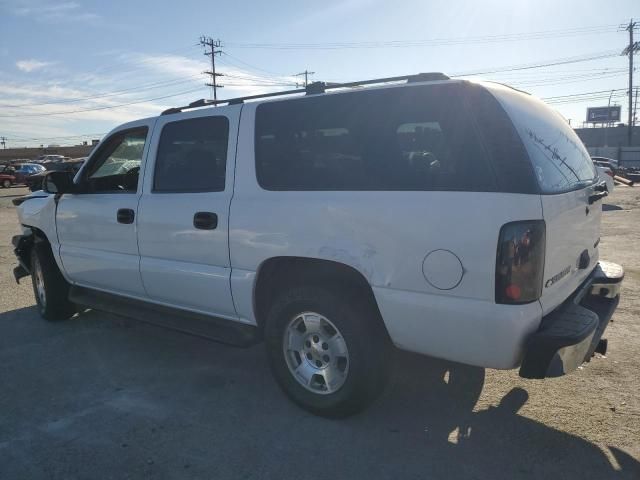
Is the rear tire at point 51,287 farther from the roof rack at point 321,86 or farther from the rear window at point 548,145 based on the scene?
the rear window at point 548,145

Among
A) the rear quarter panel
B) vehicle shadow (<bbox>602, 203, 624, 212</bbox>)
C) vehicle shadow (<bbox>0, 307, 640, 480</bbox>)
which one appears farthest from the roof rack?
vehicle shadow (<bbox>602, 203, 624, 212</bbox>)

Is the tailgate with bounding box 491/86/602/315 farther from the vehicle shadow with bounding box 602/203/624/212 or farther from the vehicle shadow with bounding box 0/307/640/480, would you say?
the vehicle shadow with bounding box 602/203/624/212

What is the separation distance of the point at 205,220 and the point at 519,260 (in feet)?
6.87

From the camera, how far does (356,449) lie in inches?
116

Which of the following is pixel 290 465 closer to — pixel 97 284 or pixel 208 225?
pixel 208 225

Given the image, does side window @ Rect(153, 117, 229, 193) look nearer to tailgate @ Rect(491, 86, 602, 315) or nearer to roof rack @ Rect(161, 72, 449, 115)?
roof rack @ Rect(161, 72, 449, 115)

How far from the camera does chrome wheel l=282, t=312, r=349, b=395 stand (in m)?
3.16

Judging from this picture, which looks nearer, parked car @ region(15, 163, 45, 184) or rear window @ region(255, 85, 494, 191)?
rear window @ region(255, 85, 494, 191)

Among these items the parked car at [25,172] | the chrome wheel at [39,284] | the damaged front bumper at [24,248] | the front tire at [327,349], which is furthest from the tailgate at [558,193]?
the parked car at [25,172]

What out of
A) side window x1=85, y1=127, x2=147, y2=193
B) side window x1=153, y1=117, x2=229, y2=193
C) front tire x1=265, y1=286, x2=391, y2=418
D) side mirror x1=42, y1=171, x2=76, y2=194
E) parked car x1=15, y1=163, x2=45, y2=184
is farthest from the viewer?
parked car x1=15, y1=163, x2=45, y2=184

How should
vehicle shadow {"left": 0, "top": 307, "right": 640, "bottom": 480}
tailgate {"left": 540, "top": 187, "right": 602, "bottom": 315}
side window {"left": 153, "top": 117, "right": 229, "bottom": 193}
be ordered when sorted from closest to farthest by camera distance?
tailgate {"left": 540, "top": 187, "right": 602, "bottom": 315} < vehicle shadow {"left": 0, "top": 307, "right": 640, "bottom": 480} < side window {"left": 153, "top": 117, "right": 229, "bottom": 193}

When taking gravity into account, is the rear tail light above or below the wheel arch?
above

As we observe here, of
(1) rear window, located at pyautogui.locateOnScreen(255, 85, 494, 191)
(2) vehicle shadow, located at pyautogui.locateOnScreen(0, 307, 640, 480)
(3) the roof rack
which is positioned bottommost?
(2) vehicle shadow, located at pyautogui.locateOnScreen(0, 307, 640, 480)

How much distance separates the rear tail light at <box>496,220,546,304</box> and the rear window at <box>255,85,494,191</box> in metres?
0.26
